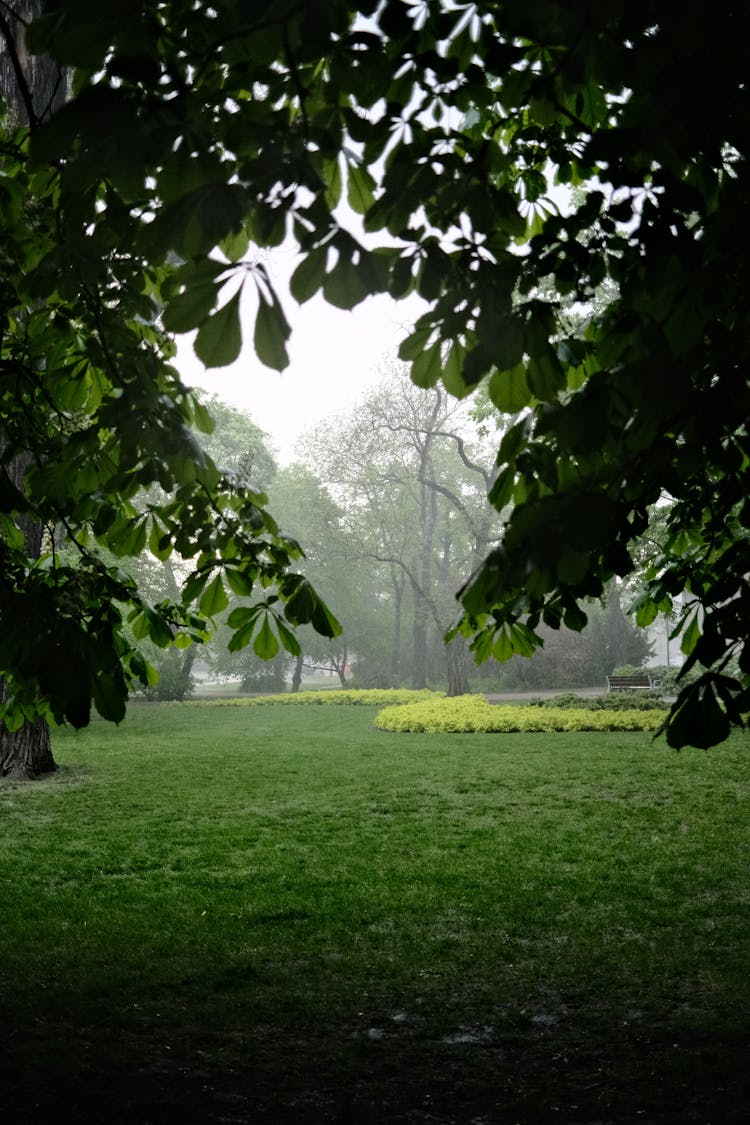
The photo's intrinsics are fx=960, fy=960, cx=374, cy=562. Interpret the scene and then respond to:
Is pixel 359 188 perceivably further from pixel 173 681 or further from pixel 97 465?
pixel 173 681

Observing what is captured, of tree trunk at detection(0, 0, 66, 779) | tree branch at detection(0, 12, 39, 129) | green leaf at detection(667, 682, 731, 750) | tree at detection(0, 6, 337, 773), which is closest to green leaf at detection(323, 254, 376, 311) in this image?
tree at detection(0, 6, 337, 773)

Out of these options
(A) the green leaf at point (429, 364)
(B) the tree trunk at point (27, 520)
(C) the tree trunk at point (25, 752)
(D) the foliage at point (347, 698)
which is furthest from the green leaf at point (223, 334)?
(D) the foliage at point (347, 698)

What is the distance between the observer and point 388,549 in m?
35.3

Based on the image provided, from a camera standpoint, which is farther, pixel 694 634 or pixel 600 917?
pixel 600 917

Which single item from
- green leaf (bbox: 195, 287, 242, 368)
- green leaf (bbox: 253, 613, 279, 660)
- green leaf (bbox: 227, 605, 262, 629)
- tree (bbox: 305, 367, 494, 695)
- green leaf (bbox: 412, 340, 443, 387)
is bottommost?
green leaf (bbox: 253, 613, 279, 660)

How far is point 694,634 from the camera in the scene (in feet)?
10.0

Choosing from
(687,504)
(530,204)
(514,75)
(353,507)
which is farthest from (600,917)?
(353,507)

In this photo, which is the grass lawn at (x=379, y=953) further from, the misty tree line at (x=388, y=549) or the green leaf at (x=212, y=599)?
the misty tree line at (x=388, y=549)

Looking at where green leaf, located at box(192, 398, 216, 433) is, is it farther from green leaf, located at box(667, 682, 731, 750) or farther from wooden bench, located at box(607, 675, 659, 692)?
wooden bench, located at box(607, 675, 659, 692)

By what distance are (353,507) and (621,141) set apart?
33.9 metres

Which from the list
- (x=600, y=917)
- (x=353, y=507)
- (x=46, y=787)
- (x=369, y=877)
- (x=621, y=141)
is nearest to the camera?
(x=621, y=141)

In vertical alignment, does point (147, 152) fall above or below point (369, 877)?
above

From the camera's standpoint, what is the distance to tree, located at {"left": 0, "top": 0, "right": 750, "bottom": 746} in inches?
54.5

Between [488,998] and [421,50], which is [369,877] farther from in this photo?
[421,50]
